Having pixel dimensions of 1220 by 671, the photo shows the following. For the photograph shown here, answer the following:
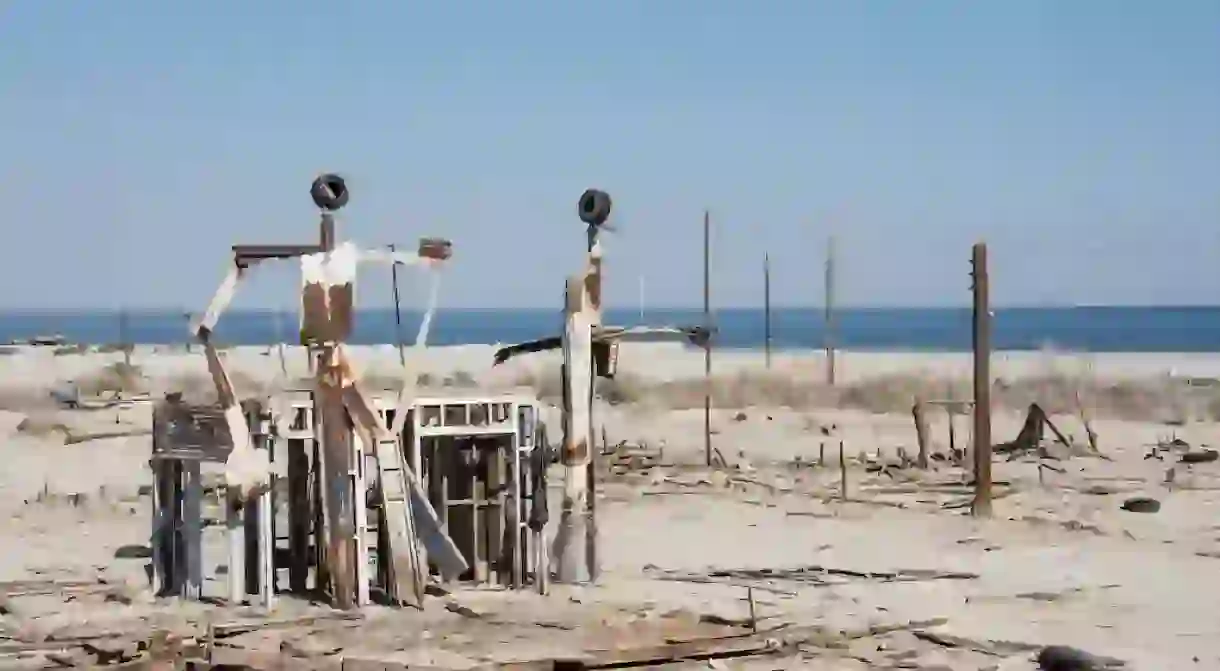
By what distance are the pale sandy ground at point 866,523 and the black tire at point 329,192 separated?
3343mm

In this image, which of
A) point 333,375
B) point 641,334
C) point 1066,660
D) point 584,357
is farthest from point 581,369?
point 1066,660

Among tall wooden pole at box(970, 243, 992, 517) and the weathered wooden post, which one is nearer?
the weathered wooden post

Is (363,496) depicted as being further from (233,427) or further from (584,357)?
(584,357)

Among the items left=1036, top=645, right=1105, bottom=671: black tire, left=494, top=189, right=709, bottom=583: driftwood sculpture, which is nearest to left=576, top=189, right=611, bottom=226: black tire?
left=494, top=189, right=709, bottom=583: driftwood sculpture

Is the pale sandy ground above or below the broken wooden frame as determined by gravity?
below

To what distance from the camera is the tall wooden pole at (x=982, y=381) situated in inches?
658

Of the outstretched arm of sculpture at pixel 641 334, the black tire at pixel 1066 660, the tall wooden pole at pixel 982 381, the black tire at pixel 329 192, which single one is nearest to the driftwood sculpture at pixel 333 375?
the black tire at pixel 329 192

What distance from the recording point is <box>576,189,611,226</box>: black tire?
12.4m

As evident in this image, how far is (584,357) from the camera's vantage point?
12.5 meters

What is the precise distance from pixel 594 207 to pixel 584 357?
1181mm

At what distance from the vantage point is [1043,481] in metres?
20.3

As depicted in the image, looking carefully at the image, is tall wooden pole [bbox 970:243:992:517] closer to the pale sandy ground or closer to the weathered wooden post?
the pale sandy ground

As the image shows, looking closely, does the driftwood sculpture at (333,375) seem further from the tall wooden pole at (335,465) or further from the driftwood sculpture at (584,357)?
the driftwood sculpture at (584,357)

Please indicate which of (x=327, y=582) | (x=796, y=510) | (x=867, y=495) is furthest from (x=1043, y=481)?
(x=327, y=582)
